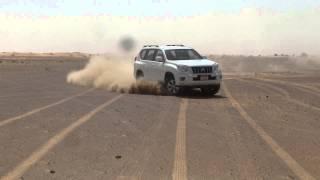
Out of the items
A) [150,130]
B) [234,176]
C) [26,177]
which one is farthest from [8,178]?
→ [150,130]

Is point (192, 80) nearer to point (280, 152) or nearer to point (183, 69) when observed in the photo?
point (183, 69)

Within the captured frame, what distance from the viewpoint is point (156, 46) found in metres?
24.0

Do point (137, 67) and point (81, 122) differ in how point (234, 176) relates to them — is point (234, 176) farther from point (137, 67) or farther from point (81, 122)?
point (137, 67)

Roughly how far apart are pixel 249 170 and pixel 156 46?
16042 millimetres

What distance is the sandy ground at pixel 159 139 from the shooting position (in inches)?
324

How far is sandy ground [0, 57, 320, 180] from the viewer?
823cm

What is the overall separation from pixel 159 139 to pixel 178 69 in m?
11.1

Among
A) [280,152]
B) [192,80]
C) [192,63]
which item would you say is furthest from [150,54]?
[280,152]

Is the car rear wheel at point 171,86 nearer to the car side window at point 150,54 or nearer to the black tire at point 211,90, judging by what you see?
the black tire at point 211,90

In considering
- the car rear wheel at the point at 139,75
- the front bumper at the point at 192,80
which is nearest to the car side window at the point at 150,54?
the car rear wheel at the point at 139,75

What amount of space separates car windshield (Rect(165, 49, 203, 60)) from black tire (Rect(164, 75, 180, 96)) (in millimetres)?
898

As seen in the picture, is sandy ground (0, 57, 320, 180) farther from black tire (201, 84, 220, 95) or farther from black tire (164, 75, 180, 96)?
black tire (201, 84, 220, 95)

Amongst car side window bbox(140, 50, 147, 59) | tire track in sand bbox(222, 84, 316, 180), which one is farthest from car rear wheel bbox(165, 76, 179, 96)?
tire track in sand bbox(222, 84, 316, 180)

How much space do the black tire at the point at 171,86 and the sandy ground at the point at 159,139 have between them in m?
3.10
